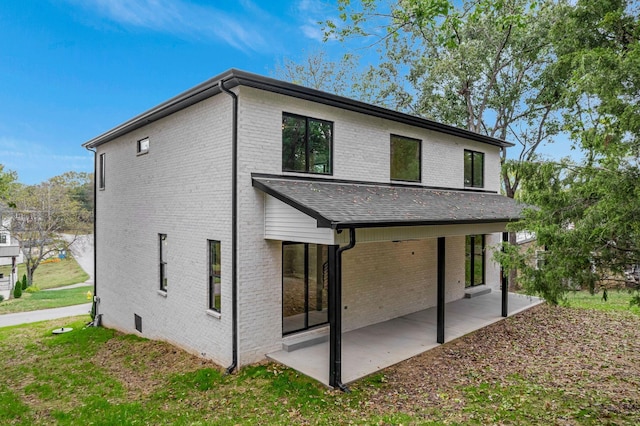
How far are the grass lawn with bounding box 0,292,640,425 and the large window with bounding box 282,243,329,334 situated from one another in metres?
1.43

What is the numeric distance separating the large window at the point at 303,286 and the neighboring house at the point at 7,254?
108 ft

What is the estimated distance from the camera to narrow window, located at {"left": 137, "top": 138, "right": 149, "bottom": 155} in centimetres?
1162

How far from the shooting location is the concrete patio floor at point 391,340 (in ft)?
24.8

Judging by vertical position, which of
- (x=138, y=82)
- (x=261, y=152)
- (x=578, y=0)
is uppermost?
(x=138, y=82)

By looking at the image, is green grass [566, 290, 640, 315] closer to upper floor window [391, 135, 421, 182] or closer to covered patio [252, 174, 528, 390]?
covered patio [252, 174, 528, 390]

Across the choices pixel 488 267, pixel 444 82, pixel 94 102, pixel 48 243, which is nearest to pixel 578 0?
pixel 488 267

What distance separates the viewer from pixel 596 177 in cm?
470

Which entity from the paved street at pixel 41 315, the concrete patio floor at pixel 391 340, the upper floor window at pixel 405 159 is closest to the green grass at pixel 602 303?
the concrete patio floor at pixel 391 340

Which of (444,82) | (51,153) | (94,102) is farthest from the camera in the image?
(51,153)

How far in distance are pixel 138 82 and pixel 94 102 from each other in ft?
67.5

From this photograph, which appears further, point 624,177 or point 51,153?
point 51,153

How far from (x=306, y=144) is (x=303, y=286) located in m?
3.41

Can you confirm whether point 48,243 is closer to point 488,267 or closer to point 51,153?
point 488,267

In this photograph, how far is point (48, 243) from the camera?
113 feet
